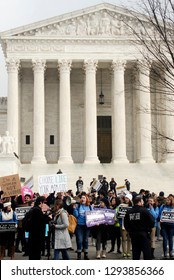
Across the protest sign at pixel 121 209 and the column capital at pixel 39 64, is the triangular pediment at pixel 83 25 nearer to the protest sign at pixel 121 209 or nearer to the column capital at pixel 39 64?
the column capital at pixel 39 64

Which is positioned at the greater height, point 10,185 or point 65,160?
point 65,160

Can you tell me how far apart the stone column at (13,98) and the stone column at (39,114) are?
70.4 inches

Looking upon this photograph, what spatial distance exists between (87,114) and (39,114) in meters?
4.77

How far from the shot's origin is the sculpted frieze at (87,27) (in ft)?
164

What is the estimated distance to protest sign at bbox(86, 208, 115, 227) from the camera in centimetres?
1669

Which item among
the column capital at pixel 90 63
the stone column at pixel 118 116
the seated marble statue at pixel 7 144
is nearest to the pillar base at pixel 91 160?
the stone column at pixel 118 116

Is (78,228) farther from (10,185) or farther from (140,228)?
(10,185)

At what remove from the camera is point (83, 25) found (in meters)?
50.6

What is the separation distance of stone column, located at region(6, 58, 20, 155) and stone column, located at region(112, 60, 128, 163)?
31.9 feet

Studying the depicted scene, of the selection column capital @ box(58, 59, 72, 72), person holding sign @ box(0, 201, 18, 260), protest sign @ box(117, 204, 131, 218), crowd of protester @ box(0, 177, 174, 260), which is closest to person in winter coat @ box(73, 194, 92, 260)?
crowd of protester @ box(0, 177, 174, 260)

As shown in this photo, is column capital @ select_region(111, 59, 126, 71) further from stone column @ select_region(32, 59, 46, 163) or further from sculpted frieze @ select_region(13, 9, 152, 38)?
stone column @ select_region(32, 59, 46, 163)

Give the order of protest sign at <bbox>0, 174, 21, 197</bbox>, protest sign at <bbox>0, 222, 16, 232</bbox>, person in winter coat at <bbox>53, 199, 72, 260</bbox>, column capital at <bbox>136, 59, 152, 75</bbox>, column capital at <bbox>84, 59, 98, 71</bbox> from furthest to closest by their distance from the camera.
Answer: column capital at <bbox>84, 59, 98, 71</bbox>
protest sign at <bbox>0, 174, 21, 197</bbox>
column capital at <bbox>136, 59, 152, 75</bbox>
protest sign at <bbox>0, 222, 16, 232</bbox>
person in winter coat at <bbox>53, 199, 72, 260</bbox>

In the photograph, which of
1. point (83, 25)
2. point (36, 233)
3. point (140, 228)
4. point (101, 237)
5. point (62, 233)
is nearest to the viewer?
point (140, 228)

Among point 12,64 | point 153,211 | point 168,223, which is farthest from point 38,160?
point 168,223
